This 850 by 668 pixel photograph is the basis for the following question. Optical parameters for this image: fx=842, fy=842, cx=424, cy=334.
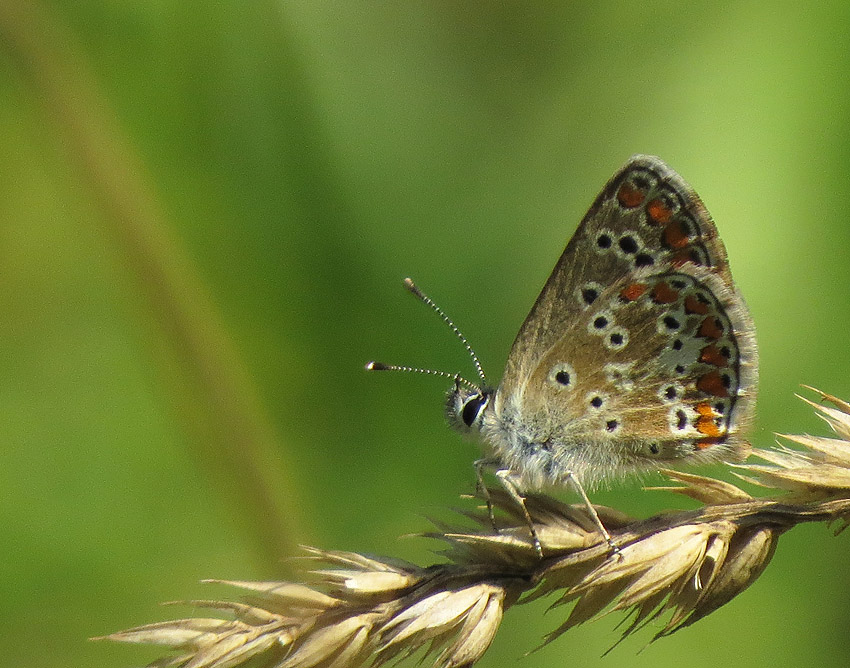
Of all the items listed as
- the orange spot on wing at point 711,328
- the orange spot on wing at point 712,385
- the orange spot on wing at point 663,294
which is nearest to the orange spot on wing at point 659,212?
the orange spot on wing at point 663,294

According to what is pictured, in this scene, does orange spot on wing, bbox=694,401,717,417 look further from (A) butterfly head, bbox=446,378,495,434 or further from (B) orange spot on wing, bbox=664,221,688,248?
(A) butterfly head, bbox=446,378,495,434

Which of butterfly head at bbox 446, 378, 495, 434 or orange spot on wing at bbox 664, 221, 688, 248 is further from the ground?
orange spot on wing at bbox 664, 221, 688, 248

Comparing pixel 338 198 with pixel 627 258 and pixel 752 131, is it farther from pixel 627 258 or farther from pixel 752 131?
pixel 752 131

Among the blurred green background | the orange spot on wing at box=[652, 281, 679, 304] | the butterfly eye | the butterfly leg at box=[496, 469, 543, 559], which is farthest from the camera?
the blurred green background

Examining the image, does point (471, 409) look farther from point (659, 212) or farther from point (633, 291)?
point (659, 212)

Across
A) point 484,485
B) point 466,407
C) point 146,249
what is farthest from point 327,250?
point 484,485

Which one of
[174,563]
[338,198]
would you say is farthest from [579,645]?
[338,198]

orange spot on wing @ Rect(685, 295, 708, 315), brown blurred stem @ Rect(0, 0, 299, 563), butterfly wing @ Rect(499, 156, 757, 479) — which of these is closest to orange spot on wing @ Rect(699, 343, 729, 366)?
butterfly wing @ Rect(499, 156, 757, 479)
